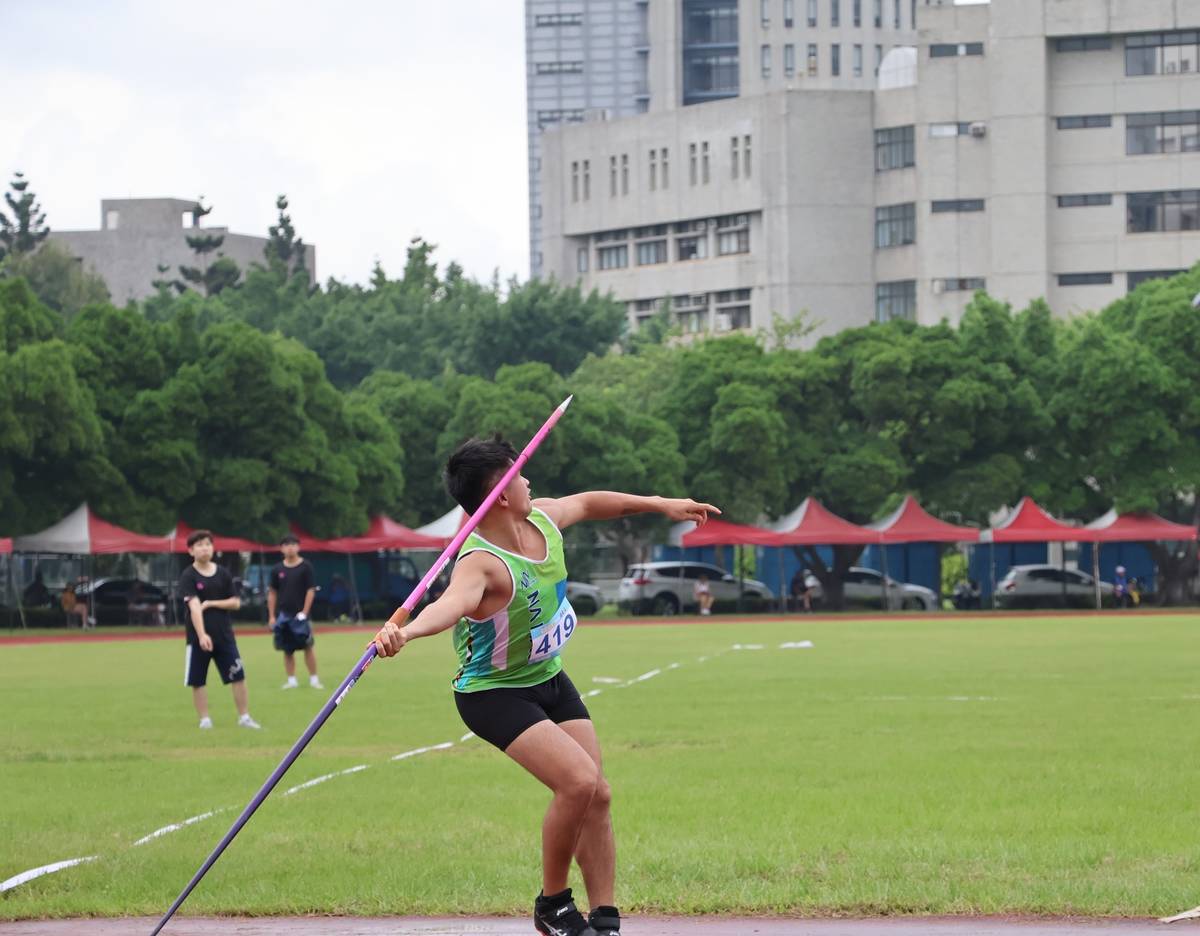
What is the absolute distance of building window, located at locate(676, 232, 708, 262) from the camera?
118m

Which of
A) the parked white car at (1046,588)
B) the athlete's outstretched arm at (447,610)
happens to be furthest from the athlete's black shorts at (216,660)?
the parked white car at (1046,588)

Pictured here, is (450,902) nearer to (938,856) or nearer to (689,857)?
(689,857)

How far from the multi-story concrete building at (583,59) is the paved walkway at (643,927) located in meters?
181

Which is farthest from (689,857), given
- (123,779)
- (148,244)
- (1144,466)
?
(148,244)

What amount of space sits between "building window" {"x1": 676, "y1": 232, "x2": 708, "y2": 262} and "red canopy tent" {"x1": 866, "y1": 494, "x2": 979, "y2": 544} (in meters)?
59.7

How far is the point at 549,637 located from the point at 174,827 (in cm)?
511

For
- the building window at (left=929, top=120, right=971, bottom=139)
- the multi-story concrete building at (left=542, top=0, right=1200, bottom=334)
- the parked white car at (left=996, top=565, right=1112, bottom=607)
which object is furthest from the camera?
the building window at (left=929, top=120, right=971, bottom=139)

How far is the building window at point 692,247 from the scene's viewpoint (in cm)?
11781

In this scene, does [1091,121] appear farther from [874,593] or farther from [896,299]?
A: [874,593]

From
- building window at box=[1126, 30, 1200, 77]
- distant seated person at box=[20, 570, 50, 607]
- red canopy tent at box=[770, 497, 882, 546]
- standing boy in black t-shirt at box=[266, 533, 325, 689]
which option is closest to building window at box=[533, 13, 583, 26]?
building window at box=[1126, 30, 1200, 77]

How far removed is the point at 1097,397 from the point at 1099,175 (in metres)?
43.2

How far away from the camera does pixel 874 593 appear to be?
Result: 64.6 meters

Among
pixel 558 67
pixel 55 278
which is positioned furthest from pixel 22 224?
pixel 558 67

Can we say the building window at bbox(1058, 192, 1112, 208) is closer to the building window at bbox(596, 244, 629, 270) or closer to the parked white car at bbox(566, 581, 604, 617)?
the building window at bbox(596, 244, 629, 270)
